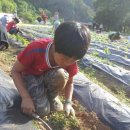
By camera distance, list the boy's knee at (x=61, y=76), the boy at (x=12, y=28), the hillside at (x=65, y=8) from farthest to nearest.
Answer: the hillside at (x=65, y=8) → the boy at (x=12, y=28) → the boy's knee at (x=61, y=76)

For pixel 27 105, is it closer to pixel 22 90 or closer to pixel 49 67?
pixel 22 90

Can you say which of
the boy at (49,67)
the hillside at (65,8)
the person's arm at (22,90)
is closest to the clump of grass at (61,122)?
the boy at (49,67)

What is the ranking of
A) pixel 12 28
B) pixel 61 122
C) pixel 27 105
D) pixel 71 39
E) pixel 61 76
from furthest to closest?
pixel 12 28, pixel 61 122, pixel 61 76, pixel 27 105, pixel 71 39

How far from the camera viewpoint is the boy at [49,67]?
213 cm

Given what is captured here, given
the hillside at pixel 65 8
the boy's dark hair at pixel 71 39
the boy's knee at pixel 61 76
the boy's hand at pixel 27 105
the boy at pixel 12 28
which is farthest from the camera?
the hillside at pixel 65 8

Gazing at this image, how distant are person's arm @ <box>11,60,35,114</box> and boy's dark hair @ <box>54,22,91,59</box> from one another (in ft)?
1.54

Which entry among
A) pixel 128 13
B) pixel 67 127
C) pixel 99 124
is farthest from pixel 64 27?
pixel 128 13

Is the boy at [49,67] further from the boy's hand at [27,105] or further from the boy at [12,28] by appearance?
the boy at [12,28]

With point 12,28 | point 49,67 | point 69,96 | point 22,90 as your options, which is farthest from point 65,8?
point 22,90

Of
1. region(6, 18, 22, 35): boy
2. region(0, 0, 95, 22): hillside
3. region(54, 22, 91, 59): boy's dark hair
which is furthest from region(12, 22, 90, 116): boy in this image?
region(0, 0, 95, 22): hillside

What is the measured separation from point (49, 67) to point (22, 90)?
291mm

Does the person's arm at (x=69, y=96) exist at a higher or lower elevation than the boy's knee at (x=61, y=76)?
lower

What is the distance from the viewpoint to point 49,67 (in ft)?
8.45

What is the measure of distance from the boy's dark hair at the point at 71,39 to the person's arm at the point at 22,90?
471mm
